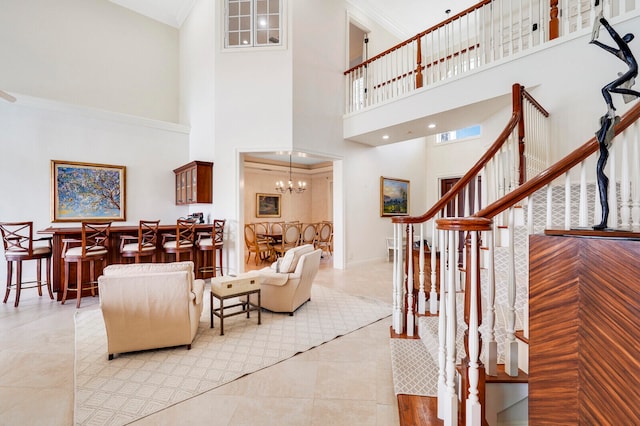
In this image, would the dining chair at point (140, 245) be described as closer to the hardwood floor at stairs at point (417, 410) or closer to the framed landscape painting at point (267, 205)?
the hardwood floor at stairs at point (417, 410)

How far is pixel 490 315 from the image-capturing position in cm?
143

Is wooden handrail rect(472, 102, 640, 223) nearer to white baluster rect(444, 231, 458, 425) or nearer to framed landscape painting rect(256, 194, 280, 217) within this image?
white baluster rect(444, 231, 458, 425)

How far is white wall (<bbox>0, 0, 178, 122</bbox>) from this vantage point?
5113 millimetres

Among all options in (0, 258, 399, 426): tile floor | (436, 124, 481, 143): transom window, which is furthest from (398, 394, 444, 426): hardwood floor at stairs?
(436, 124, 481, 143): transom window

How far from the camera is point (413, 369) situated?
201 centimetres

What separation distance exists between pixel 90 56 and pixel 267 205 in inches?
215

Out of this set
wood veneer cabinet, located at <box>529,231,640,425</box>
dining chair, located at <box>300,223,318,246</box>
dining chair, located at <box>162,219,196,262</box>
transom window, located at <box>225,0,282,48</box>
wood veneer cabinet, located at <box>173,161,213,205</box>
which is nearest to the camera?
wood veneer cabinet, located at <box>529,231,640,425</box>

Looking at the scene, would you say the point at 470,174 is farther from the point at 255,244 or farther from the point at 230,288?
the point at 255,244

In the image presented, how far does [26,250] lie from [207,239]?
229 cm

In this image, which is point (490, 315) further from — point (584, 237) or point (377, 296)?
point (377, 296)

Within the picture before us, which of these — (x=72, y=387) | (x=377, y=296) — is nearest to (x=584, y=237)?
(x=72, y=387)

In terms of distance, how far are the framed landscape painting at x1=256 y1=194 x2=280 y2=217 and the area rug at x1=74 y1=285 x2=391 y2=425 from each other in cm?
Result: 575

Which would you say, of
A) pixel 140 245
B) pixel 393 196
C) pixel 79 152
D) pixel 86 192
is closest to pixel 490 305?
pixel 140 245

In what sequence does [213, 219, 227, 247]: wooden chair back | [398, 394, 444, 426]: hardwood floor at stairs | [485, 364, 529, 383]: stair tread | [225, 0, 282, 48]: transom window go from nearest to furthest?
1. [485, 364, 529, 383]: stair tread
2. [398, 394, 444, 426]: hardwood floor at stairs
3. [213, 219, 227, 247]: wooden chair back
4. [225, 0, 282, 48]: transom window
